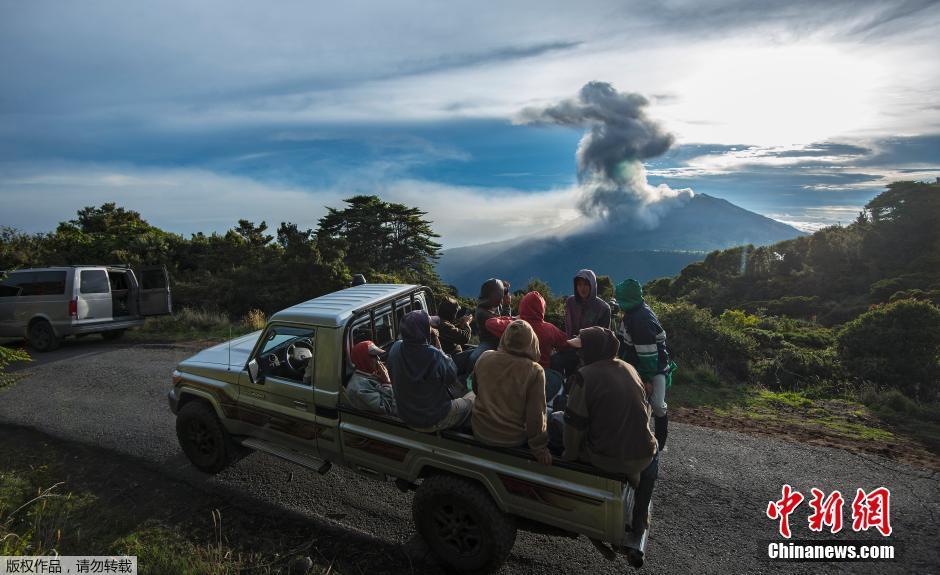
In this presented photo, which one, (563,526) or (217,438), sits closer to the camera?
(563,526)

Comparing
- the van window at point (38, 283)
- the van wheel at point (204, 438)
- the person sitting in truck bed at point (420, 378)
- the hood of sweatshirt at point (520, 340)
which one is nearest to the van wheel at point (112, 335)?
the van window at point (38, 283)

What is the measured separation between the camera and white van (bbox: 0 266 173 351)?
11.3m

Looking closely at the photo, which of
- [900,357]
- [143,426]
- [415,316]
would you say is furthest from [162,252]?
[900,357]

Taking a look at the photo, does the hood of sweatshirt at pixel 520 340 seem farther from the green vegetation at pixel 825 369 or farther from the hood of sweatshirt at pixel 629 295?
the green vegetation at pixel 825 369

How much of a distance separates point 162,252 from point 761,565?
85.2ft

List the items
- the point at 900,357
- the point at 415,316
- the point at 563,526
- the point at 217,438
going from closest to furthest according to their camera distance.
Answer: the point at 563,526, the point at 415,316, the point at 217,438, the point at 900,357

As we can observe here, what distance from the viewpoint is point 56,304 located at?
1134 centimetres

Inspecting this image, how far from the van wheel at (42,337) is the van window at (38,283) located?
815 mm

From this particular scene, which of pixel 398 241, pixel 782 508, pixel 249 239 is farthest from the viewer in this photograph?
pixel 398 241

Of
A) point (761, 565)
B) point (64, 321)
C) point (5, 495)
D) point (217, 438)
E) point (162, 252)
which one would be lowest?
point (761, 565)

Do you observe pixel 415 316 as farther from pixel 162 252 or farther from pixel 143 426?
pixel 162 252

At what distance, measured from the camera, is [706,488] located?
5.21m

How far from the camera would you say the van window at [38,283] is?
11.4 metres

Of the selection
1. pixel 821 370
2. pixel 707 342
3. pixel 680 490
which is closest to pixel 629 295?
pixel 680 490
